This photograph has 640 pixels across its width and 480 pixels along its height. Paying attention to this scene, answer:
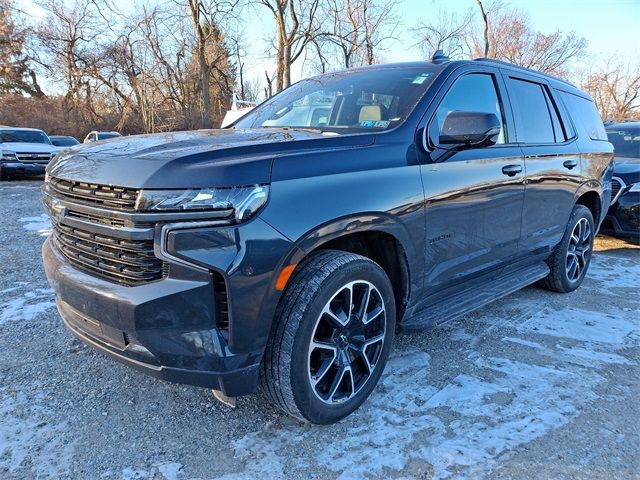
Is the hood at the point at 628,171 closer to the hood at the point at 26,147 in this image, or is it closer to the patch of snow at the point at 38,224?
the patch of snow at the point at 38,224

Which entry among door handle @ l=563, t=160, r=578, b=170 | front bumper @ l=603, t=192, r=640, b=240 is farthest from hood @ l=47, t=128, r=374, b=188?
front bumper @ l=603, t=192, r=640, b=240

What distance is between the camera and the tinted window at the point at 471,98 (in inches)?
115

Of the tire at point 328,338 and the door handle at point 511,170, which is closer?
the tire at point 328,338

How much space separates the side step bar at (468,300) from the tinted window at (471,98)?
3.49 ft

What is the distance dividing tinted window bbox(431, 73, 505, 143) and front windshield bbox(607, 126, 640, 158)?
5720 mm

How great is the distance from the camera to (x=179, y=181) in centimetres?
192

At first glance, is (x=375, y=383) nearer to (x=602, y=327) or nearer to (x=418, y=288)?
(x=418, y=288)

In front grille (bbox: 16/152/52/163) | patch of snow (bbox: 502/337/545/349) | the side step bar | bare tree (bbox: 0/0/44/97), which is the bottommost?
patch of snow (bbox: 502/337/545/349)

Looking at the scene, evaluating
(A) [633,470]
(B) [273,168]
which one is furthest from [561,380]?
(B) [273,168]

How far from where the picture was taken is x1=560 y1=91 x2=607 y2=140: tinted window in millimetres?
4480

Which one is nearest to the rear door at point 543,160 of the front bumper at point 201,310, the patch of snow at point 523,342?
the patch of snow at point 523,342

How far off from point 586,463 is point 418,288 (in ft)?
3.81

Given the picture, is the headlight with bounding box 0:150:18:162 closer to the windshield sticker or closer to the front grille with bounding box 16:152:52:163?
the front grille with bounding box 16:152:52:163

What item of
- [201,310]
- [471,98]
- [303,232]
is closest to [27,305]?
[201,310]
